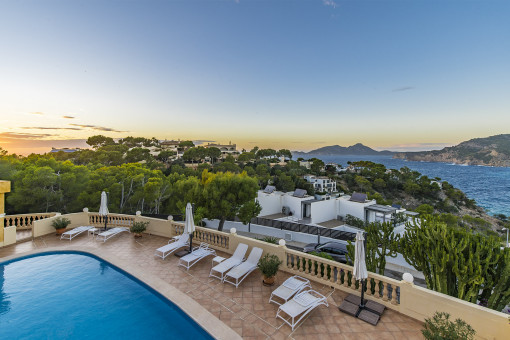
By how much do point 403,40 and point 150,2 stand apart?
21.0m

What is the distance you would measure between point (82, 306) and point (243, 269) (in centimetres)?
440

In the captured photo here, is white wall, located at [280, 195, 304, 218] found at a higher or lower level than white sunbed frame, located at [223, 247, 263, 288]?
lower

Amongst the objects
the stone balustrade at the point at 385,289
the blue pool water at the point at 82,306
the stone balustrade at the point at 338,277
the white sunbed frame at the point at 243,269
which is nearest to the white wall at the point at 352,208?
the stone balustrade at the point at 385,289

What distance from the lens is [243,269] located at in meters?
7.01

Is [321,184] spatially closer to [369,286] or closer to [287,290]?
[369,286]

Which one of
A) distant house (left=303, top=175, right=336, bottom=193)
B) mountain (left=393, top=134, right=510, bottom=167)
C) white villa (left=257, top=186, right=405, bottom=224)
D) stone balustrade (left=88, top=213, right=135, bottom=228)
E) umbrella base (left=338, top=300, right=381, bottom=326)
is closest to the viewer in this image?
umbrella base (left=338, top=300, right=381, bottom=326)

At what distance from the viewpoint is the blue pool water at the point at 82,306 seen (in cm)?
530

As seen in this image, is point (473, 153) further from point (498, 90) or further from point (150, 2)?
point (150, 2)

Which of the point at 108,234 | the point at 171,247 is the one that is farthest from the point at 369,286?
the point at 108,234

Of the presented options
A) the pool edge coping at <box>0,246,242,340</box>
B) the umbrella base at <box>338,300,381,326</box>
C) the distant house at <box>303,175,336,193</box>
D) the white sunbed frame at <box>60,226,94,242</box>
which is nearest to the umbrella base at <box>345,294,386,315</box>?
the umbrella base at <box>338,300,381,326</box>

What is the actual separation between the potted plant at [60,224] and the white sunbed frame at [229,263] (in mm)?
8949

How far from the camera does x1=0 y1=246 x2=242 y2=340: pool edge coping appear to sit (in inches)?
196

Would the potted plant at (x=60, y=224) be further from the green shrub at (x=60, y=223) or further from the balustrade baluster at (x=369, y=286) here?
the balustrade baluster at (x=369, y=286)

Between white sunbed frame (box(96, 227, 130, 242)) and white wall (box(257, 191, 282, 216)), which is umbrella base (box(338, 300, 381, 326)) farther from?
white wall (box(257, 191, 282, 216))
